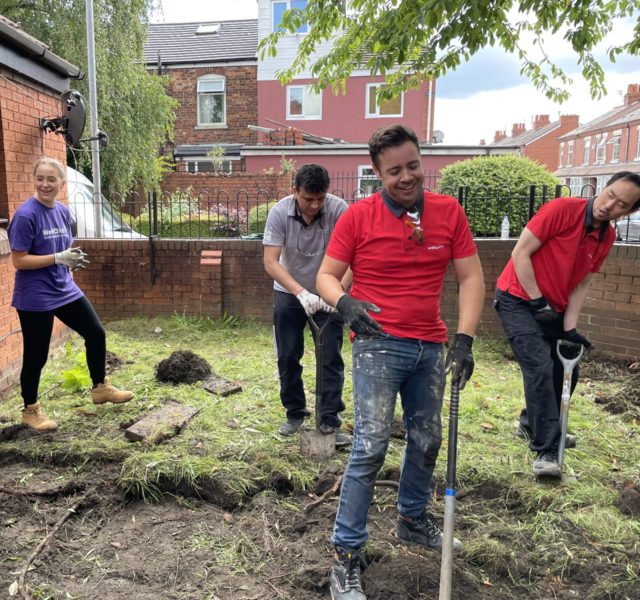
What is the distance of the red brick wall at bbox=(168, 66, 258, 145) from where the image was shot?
76.4 feet

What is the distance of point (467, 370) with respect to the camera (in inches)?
102

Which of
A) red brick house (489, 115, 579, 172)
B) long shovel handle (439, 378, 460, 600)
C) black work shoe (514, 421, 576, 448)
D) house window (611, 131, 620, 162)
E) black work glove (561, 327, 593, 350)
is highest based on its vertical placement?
red brick house (489, 115, 579, 172)

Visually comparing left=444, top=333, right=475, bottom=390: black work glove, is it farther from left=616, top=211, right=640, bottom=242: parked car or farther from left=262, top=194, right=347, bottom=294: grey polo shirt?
left=616, top=211, right=640, bottom=242: parked car

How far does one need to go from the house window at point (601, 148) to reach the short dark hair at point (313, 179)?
48093mm

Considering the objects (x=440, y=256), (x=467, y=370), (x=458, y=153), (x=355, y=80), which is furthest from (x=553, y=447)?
(x=355, y=80)

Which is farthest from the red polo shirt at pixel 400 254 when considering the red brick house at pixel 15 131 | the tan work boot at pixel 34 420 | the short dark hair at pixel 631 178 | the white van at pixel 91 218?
the white van at pixel 91 218

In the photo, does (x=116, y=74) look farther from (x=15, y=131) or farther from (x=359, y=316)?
(x=359, y=316)

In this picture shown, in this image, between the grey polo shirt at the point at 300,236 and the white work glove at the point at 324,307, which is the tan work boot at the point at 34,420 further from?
the white work glove at the point at 324,307

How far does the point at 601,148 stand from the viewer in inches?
1810

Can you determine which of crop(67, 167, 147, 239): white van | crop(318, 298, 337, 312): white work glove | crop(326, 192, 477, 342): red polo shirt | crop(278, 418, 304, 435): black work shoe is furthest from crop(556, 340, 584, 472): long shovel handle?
crop(67, 167, 147, 239): white van

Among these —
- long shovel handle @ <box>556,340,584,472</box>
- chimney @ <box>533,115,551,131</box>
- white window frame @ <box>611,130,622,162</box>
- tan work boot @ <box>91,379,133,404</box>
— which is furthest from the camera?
chimney @ <box>533,115,551,131</box>

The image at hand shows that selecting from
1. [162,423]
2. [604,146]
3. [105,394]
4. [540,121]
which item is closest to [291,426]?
[162,423]

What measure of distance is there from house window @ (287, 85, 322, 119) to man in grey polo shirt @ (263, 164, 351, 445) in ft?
66.8

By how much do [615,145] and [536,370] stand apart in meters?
46.9
